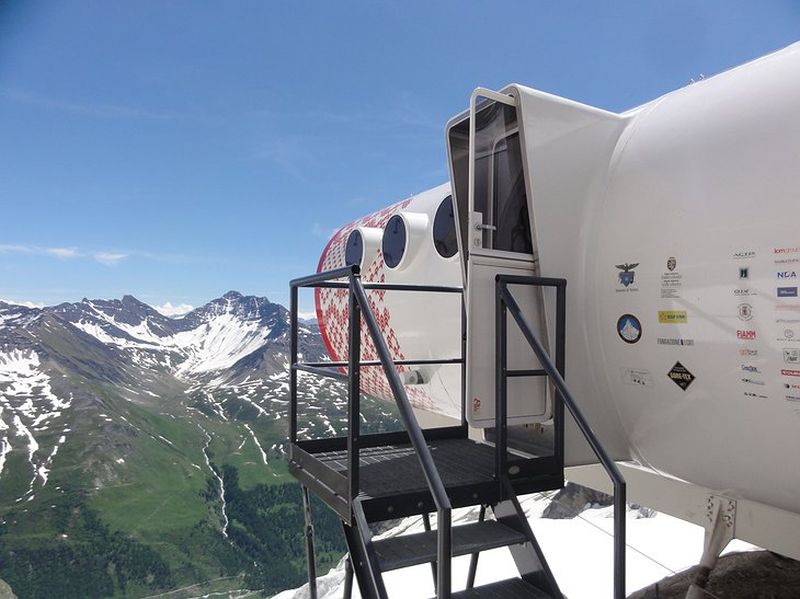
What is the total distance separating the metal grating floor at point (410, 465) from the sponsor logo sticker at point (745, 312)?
1.41 meters

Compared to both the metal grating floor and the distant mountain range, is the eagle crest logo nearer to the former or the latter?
the metal grating floor

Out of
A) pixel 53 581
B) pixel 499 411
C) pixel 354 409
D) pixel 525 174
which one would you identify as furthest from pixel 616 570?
pixel 53 581

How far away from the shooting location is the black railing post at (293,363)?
12.8ft

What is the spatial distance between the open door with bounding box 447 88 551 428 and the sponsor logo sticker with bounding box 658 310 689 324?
24.8 inches

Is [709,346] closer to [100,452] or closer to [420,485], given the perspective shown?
[420,485]

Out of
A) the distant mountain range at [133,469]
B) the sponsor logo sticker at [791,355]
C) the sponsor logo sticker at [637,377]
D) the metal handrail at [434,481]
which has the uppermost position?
the sponsor logo sticker at [791,355]

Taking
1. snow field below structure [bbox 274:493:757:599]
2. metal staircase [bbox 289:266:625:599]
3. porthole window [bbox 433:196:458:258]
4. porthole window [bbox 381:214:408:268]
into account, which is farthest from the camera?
snow field below structure [bbox 274:493:757:599]

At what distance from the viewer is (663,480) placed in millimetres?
3473

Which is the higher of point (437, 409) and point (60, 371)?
point (437, 409)

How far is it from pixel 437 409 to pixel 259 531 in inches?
4032

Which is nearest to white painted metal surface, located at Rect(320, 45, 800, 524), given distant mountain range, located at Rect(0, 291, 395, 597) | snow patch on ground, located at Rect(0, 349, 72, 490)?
distant mountain range, located at Rect(0, 291, 395, 597)

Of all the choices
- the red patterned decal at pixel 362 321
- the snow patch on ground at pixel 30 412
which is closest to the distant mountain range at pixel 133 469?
the snow patch on ground at pixel 30 412

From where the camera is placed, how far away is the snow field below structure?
5750 millimetres

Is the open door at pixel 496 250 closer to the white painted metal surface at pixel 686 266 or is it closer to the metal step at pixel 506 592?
the white painted metal surface at pixel 686 266
